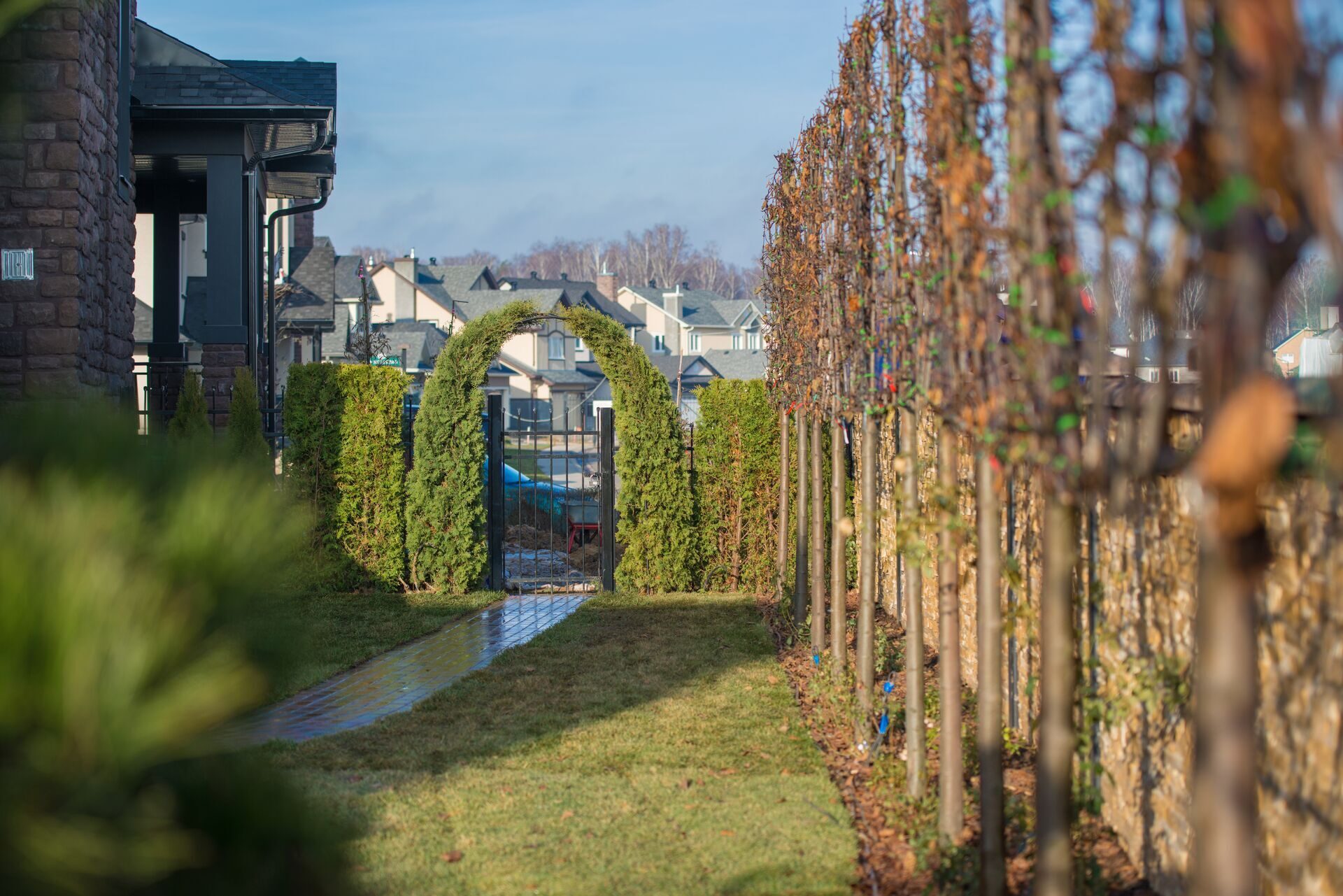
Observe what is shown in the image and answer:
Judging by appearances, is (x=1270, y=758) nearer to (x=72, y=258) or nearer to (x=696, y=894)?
(x=696, y=894)

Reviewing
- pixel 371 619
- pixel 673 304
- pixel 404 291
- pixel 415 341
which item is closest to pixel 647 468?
pixel 371 619

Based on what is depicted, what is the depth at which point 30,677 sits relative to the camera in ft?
4.26

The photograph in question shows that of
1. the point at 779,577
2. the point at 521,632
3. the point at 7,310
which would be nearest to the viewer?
the point at 7,310

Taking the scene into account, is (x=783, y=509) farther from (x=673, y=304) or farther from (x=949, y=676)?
(x=673, y=304)

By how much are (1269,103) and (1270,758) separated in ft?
7.67

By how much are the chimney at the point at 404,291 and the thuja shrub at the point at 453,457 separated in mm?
47131

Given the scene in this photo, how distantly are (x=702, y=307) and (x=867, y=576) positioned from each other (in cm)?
7643

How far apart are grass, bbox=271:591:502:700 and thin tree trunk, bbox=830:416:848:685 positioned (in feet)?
10.3

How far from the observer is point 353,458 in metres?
12.6

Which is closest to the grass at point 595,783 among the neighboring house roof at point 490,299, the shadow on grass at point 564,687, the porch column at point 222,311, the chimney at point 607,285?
the shadow on grass at point 564,687

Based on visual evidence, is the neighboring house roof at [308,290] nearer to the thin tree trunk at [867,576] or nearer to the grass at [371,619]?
the grass at [371,619]

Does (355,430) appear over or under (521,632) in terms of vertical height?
over

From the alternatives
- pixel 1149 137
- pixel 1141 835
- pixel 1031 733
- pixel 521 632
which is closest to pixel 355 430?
pixel 521 632

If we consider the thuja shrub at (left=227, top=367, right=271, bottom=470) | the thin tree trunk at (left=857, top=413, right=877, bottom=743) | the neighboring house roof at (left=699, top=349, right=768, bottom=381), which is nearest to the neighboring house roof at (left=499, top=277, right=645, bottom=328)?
the neighboring house roof at (left=699, top=349, right=768, bottom=381)
